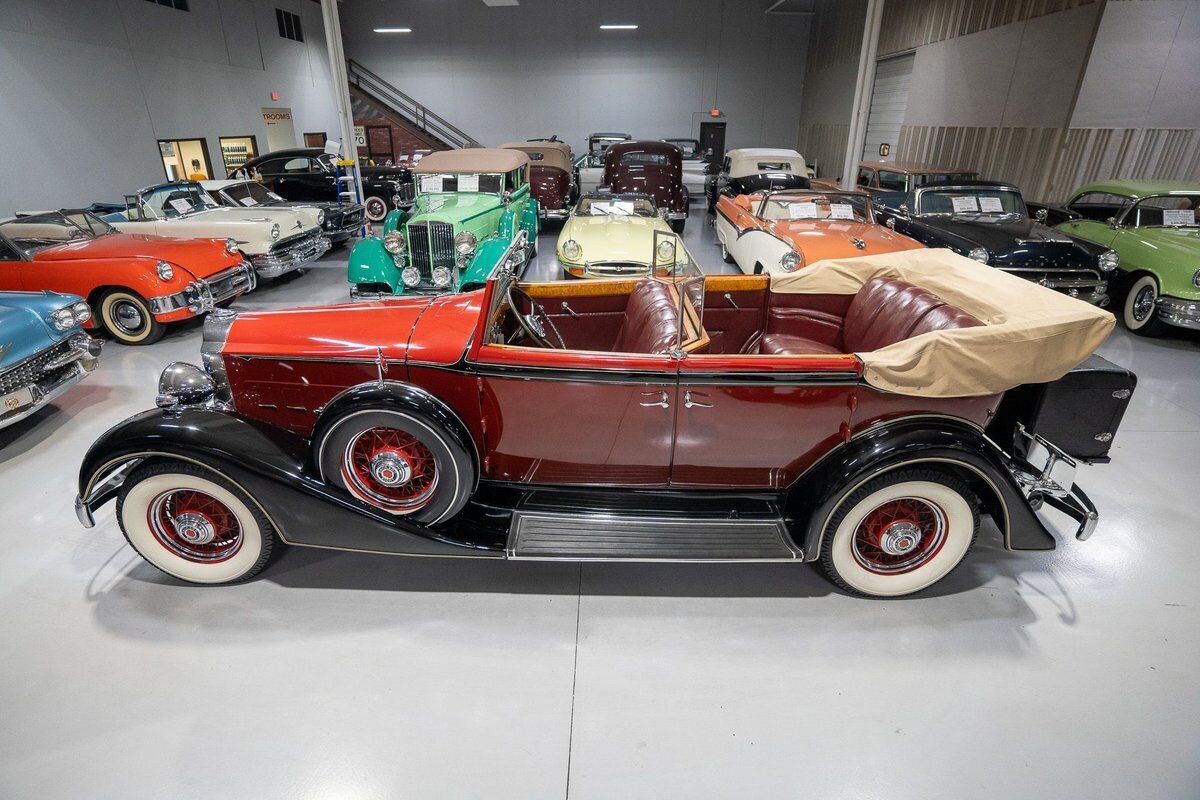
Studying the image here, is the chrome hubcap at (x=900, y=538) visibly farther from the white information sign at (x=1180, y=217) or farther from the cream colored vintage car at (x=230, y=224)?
the cream colored vintage car at (x=230, y=224)

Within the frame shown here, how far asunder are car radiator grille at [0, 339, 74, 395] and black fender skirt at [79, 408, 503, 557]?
2.06 m

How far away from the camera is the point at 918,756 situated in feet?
7.32

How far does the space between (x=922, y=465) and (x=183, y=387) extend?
134 inches

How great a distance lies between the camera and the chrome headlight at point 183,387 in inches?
111

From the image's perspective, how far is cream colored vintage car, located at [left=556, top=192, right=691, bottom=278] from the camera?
6961mm

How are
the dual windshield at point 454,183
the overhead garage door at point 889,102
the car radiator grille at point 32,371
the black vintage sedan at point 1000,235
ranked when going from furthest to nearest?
the overhead garage door at point 889,102
the dual windshield at point 454,183
the black vintage sedan at point 1000,235
the car radiator grille at point 32,371

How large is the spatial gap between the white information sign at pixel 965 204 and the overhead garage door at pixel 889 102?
8.17 metres

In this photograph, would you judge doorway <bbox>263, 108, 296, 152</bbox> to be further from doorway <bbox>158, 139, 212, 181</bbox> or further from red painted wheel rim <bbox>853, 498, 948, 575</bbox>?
red painted wheel rim <bbox>853, 498, 948, 575</bbox>

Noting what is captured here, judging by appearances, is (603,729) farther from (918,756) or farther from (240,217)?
(240,217)

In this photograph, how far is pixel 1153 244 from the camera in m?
6.49

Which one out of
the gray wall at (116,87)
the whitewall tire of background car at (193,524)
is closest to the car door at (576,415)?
the whitewall tire of background car at (193,524)

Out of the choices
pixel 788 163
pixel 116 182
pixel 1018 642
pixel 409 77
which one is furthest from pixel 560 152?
pixel 1018 642

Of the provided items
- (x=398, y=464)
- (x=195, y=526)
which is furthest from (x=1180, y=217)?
(x=195, y=526)

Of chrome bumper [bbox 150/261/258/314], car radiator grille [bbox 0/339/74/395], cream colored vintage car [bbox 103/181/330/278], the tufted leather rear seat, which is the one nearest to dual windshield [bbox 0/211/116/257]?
cream colored vintage car [bbox 103/181/330/278]
